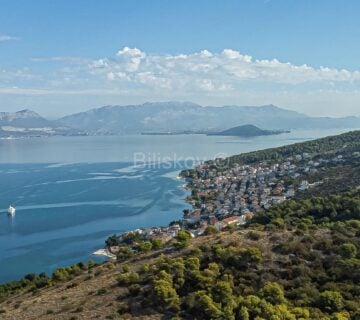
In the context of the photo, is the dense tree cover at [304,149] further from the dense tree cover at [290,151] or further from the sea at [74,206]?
the sea at [74,206]

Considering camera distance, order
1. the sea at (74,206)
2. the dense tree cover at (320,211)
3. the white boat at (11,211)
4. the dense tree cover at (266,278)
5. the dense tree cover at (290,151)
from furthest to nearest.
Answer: the dense tree cover at (290,151) → the white boat at (11,211) → the sea at (74,206) → the dense tree cover at (320,211) → the dense tree cover at (266,278)

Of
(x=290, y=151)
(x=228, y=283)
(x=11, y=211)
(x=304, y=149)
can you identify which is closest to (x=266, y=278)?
(x=228, y=283)

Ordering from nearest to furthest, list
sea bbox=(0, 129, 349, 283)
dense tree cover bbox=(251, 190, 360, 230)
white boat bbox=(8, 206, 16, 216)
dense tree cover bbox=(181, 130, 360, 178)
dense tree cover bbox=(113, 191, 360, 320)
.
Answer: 1. dense tree cover bbox=(113, 191, 360, 320)
2. dense tree cover bbox=(251, 190, 360, 230)
3. sea bbox=(0, 129, 349, 283)
4. white boat bbox=(8, 206, 16, 216)
5. dense tree cover bbox=(181, 130, 360, 178)

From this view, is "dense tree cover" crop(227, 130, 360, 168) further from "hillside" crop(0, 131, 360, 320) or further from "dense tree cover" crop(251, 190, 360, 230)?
"hillside" crop(0, 131, 360, 320)

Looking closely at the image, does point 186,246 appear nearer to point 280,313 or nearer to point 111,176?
point 280,313

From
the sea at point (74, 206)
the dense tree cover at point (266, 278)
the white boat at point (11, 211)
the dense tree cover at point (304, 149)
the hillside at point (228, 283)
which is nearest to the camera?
the dense tree cover at point (266, 278)

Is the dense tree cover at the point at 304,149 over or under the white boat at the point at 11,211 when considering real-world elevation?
over

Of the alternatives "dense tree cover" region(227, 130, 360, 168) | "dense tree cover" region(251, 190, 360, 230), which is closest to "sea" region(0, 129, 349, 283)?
"dense tree cover" region(227, 130, 360, 168)

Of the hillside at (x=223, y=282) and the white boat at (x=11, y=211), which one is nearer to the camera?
the hillside at (x=223, y=282)

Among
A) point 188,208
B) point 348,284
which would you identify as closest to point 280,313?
point 348,284

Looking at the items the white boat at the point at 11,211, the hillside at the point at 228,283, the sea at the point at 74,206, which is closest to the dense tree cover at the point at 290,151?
the sea at the point at 74,206

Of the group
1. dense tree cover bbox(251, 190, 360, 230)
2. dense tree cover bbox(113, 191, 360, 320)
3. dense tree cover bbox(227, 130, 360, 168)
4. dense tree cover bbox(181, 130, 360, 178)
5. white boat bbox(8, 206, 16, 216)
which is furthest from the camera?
dense tree cover bbox(227, 130, 360, 168)
